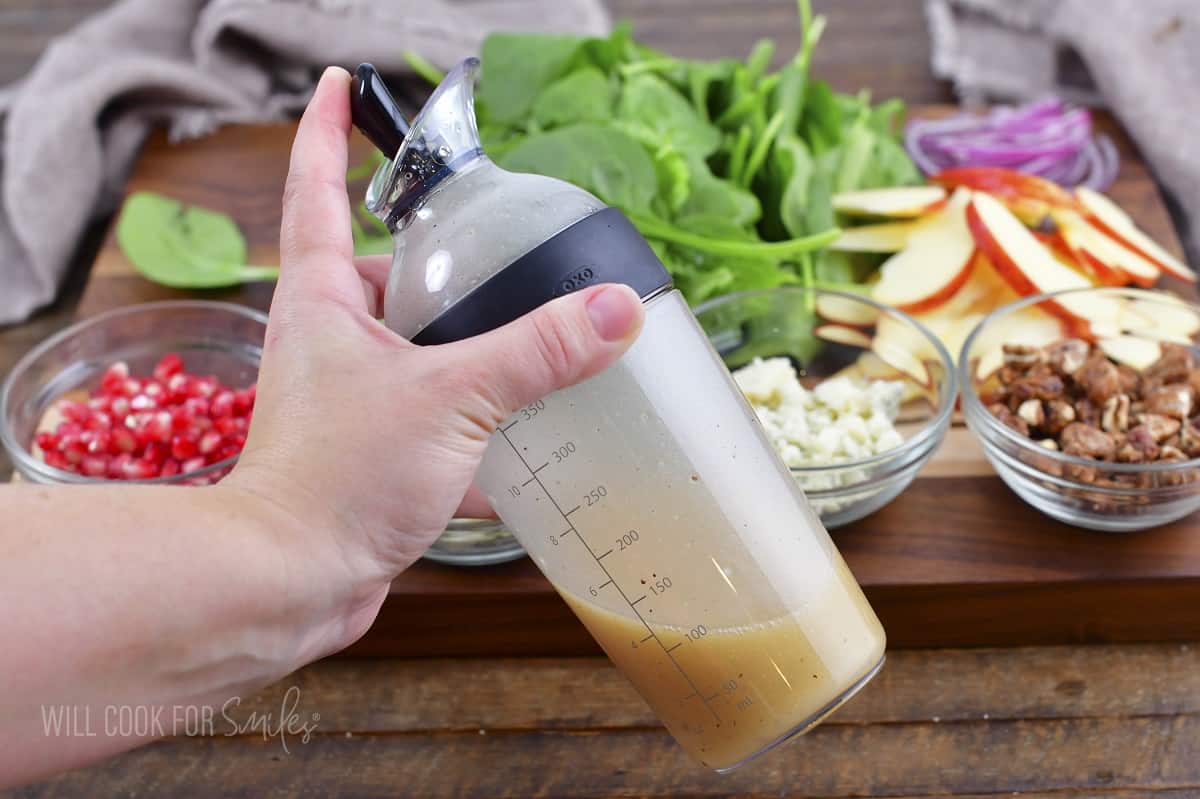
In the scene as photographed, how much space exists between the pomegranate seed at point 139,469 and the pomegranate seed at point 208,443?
5cm

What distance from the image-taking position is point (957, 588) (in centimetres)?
122

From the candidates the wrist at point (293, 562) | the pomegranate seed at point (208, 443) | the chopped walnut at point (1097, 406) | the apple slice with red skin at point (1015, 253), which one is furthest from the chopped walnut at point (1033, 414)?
the pomegranate seed at point (208, 443)

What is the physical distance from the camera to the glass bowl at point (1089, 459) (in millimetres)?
1189

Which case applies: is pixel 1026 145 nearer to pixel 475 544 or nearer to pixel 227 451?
pixel 475 544

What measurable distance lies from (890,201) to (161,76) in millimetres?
1186

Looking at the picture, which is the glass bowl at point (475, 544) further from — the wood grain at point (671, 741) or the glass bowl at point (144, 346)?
the glass bowl at point (144, 346)

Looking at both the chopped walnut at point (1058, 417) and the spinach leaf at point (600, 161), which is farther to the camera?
the spinach leaf at point (600, 161)

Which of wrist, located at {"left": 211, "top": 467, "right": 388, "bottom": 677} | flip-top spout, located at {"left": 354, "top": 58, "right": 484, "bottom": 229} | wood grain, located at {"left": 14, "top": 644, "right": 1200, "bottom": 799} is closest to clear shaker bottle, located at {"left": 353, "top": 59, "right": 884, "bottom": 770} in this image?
flip-top spout, located at {"left": 354, "top": 58, "right": 484, "bottom": 229}

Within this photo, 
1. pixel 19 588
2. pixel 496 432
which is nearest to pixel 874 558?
pixel 496 432

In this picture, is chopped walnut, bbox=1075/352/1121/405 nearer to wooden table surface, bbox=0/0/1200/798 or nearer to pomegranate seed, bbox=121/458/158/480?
wooden table surface, bbox=0/0/1200/798

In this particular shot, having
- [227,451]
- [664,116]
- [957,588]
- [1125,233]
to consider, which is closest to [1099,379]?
[957,588]

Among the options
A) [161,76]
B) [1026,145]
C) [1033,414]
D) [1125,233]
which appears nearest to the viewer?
[1033,414]

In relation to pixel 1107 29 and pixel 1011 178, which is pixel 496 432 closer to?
pixel 1011 178

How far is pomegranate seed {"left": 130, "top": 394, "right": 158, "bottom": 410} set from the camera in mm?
1391
